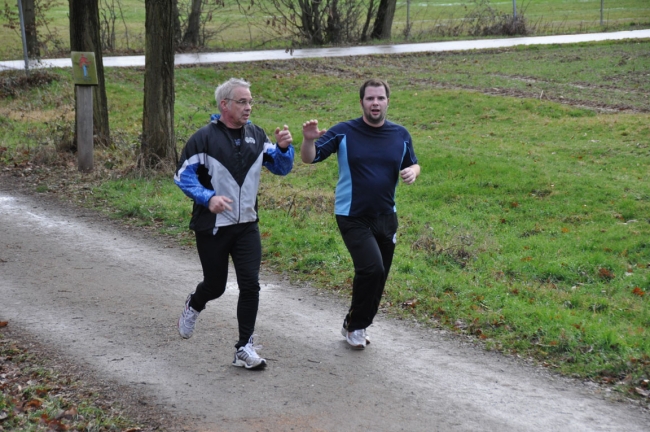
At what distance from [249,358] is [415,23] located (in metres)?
38.1

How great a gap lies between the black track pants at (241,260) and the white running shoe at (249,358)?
0.14 ft

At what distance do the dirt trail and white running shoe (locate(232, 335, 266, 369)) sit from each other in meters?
0.07

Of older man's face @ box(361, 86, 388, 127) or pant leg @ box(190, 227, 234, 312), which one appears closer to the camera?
pant leg @ box(190, 227, 234, 312)

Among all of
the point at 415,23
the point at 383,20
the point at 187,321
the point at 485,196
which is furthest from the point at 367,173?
the point at 415,23

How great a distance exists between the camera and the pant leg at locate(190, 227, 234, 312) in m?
5.73

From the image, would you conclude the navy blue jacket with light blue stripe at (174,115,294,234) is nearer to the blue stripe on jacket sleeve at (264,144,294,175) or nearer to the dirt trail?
the blue stripe on jacket sleeve at (264,144,294,175)

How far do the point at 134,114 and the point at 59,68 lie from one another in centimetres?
498

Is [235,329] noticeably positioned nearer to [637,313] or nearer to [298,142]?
[637,313]

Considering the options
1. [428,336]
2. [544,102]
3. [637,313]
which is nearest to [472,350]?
[428,336]

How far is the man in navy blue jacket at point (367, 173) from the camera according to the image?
5.95 m

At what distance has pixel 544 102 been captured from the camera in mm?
18672

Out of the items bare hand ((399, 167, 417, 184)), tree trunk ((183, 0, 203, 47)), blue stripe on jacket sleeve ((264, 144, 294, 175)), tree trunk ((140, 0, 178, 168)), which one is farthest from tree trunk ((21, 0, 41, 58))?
bare hand ((399, 167, 417, 184))

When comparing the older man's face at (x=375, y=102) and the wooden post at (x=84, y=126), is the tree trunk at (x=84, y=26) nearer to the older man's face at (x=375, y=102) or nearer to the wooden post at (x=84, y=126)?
the wooden post at (x=84, y=126)

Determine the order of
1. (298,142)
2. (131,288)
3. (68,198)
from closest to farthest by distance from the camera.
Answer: (131,288) < (68,198) < (298,142)
